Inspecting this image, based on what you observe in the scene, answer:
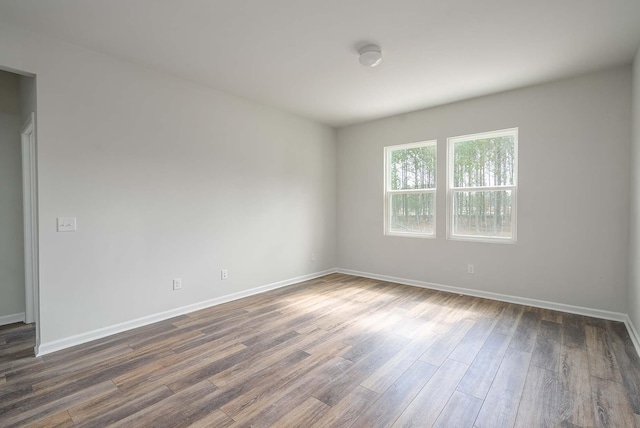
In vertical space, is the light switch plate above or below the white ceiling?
below

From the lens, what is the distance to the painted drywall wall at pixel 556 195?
3.22 m

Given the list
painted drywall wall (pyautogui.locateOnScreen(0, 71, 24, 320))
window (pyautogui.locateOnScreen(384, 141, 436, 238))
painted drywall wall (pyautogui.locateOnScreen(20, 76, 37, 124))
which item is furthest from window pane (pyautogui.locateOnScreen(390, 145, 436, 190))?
painted drywall wall (pyautogui.locateOnScreen(0, 71, 24, 320))

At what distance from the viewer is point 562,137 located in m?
3.49

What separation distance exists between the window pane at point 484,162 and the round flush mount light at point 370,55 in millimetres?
2088

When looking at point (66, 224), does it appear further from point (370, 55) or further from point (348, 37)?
point (370, 55)

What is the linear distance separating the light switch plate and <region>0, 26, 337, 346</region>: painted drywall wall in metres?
0.04

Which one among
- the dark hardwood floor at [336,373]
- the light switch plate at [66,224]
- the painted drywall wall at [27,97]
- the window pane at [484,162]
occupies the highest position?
the painted drywall wall at [27,97]

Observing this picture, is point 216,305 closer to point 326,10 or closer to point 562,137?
point 326,10

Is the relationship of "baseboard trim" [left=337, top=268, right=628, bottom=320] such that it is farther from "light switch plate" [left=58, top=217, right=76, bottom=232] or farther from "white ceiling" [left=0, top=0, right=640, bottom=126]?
"light switch plate" [left=58, top=217, right=76, bottom=232]

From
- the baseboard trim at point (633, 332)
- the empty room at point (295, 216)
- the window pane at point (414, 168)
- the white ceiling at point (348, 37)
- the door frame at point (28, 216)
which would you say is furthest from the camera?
the window pane at point (414, 168)

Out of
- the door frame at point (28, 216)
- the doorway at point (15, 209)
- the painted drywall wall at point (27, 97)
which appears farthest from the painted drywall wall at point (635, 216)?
the doorway at point (15, 209)

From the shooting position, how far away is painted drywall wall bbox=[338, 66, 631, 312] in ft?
10.6

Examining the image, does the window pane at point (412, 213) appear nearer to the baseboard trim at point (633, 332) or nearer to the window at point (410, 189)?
the window at point (410, 189)

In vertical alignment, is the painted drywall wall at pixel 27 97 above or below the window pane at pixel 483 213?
above
